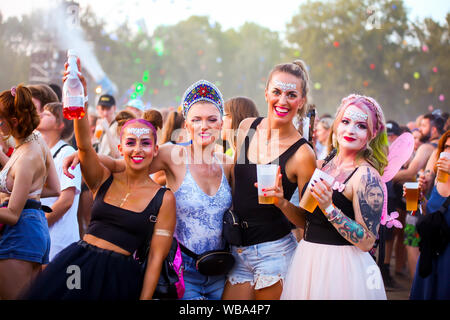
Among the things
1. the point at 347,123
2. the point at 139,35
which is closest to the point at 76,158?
the point at 347,123

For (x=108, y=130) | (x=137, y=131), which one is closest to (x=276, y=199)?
(x=137, y=131)

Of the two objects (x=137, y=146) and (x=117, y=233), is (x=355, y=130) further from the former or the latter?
(x=117, y=233)

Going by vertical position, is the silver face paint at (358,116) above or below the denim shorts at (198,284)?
above

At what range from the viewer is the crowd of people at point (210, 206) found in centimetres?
298

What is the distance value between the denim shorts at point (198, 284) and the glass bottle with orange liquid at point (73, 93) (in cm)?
122

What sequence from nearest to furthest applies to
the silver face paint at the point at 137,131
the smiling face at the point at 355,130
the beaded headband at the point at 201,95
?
1. the smiling face at the point at 355,130
2. the silver face paint at the point at 137,131
3. the beaded headband at the point at 201,95

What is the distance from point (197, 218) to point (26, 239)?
1302 mm

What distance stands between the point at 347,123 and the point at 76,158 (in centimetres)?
187

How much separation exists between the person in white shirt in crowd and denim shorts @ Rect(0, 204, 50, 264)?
2.92ft

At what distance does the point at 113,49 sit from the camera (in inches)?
1570

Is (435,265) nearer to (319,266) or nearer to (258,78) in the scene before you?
(319,266)

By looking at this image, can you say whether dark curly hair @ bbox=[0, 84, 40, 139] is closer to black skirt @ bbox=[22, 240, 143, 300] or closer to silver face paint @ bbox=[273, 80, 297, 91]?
black skirt @ bbox=[22, 240, 143, 300]

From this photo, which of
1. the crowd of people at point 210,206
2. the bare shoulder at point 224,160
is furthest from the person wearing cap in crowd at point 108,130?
the bare shoulder at point 224,160

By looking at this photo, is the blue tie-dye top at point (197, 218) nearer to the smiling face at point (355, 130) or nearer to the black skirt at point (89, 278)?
the black skirt at point (89, 278)
